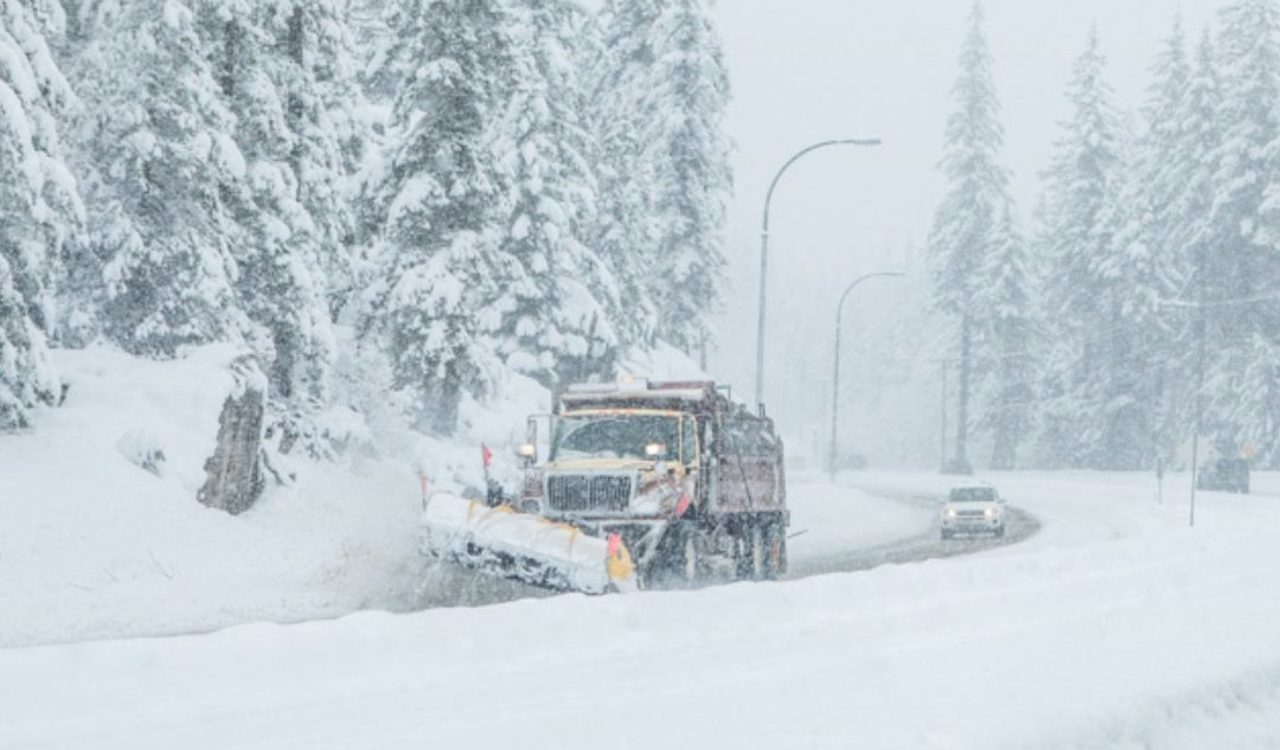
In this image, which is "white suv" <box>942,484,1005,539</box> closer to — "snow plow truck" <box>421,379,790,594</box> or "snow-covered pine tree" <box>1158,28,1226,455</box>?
"snow plow truck" <box>421,379,790,594</box>

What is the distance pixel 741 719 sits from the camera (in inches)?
343

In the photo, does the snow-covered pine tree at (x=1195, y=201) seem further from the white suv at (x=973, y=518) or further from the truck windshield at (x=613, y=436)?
the truck windshield at (x=613, y=436)

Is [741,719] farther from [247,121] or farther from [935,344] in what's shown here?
[935,344]

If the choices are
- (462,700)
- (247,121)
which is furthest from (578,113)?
(462,700)

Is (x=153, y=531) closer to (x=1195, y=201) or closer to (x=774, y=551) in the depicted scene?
(x=774, y=551)

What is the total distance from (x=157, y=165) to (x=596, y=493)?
883 centimetres

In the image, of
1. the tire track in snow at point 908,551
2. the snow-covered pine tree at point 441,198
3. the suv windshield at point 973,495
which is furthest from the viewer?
the suv windshield at point 973,495

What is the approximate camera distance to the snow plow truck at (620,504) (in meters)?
17.0

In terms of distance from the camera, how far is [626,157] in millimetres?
43562

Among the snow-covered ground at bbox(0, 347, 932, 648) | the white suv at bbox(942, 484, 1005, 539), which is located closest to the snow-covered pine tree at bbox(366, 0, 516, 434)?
the snow-covered ground at bbox(0, 347, 932, 648)

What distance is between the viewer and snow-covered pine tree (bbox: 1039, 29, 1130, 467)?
228 ft

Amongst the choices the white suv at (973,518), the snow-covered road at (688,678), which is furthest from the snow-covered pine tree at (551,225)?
the snow-covered road at (688,678)

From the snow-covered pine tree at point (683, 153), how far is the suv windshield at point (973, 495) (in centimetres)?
1093

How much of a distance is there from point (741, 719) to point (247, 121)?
60.7 feet
